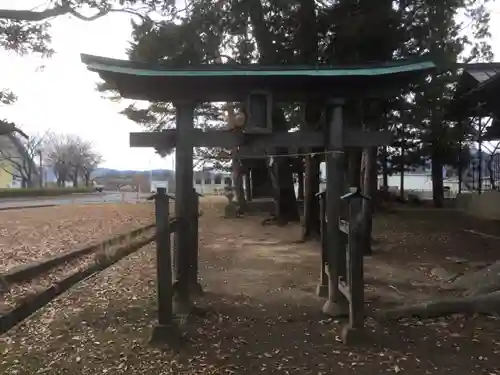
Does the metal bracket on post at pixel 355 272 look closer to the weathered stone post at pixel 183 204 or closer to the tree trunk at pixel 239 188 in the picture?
the weathered stone post at pixel 183 204

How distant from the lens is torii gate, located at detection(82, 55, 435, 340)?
21.5ft

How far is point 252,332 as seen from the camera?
6.08 meters

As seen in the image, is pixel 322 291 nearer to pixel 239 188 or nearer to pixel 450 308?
pixel 450 308

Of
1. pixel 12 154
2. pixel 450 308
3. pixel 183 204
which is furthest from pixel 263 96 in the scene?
pixel 12 154

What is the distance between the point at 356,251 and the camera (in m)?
5.71

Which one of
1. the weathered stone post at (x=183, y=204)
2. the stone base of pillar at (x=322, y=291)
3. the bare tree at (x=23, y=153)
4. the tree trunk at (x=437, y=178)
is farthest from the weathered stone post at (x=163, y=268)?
the bare tree at (x=23, y=153)

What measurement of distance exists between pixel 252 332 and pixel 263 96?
3079mm

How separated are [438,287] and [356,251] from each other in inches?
134

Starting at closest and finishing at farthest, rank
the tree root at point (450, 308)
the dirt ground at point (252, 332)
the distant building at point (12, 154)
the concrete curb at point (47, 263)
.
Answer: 1. the dirt ground at point (252, 332)
2. the tree root at point (450, 308)
3. the concrete curb at point (47, 263)
4. the distant building at point (12, 154)

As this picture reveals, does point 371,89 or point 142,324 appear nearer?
point 142,324

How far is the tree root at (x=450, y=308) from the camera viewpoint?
627cm

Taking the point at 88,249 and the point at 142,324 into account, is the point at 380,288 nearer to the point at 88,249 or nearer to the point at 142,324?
the point at 142,324

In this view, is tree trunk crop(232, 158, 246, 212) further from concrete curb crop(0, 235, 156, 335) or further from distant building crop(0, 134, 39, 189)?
distant building crop(0, 134, 39, 189)

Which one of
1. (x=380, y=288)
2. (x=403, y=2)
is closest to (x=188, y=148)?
(x=380, y=288)
